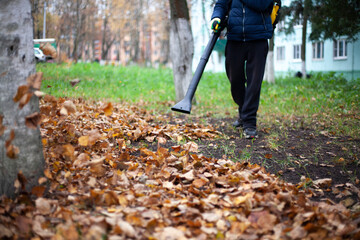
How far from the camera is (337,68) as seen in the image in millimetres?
20438

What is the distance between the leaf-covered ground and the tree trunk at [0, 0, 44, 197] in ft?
0.32

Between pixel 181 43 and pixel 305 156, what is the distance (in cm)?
442

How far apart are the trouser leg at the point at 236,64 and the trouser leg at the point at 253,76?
0.33ft

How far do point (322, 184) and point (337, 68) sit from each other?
20458 millimetres

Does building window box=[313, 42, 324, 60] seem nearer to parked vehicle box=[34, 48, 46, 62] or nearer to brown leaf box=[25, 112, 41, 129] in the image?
parked vehicle box=[34, 48, 46, 62]

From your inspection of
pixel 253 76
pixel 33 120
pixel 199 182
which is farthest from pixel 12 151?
pixel 253 76

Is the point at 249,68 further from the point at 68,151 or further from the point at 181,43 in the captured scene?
the point at 181,43

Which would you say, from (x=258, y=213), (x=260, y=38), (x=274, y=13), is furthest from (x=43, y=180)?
(x=274, y=13)

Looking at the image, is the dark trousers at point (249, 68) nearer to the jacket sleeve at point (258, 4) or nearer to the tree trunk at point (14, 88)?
the jacket sleeve at point (258, 4)

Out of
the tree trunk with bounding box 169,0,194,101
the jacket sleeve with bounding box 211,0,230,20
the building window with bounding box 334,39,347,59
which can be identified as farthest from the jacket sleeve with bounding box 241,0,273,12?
the building window with bounding box 334,39,347,59

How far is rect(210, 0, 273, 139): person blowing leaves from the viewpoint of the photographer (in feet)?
12.4

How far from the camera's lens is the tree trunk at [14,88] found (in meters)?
1.83

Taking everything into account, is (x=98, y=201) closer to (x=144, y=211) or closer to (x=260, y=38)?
(x=144, y=211)

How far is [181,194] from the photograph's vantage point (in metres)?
2.10
